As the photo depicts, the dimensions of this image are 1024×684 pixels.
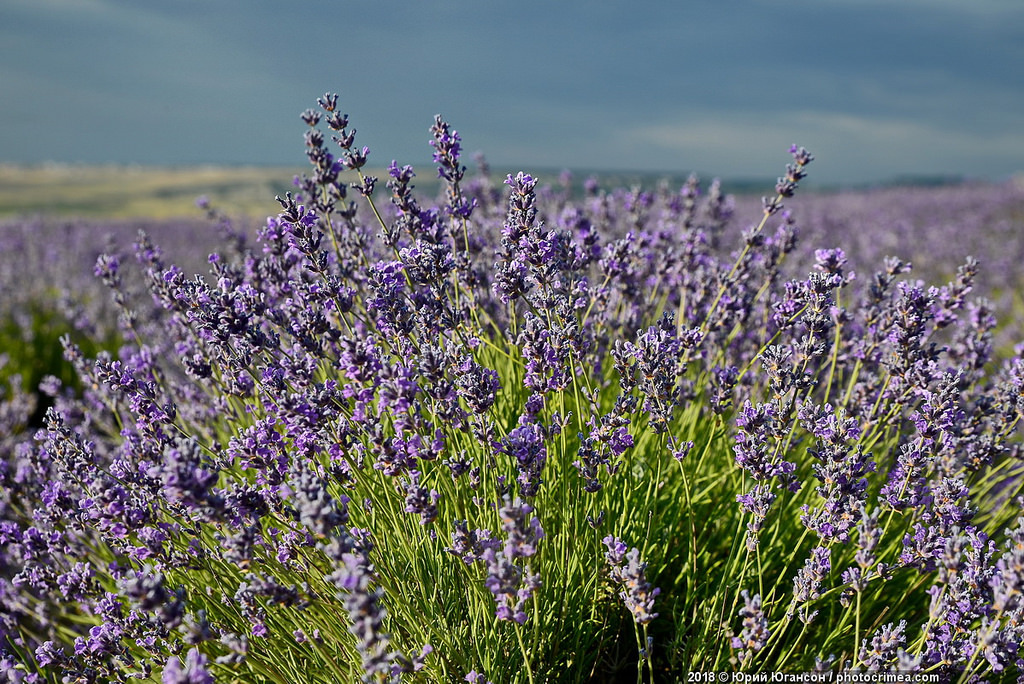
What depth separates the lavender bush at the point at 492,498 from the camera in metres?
1.80

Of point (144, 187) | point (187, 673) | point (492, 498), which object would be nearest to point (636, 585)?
point (492, 498)

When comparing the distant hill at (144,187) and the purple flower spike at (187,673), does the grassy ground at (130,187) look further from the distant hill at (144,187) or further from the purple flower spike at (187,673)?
the purple flower spike at (187,673)

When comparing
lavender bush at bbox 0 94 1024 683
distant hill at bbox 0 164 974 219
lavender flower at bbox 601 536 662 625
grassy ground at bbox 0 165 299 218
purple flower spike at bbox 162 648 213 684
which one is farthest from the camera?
grassy ground at bbox 0 165 299 218

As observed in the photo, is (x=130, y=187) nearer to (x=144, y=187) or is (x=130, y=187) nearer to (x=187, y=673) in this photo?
(x=144, y=187)

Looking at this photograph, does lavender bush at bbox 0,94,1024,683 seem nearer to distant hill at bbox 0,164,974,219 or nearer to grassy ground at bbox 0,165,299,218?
distant hill at bbox 0,164,974,219

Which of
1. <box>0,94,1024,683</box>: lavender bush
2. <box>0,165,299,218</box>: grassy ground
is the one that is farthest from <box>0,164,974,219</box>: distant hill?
<box>0,94,1024,683</box>: lavender bush

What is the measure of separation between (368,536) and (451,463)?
34cm

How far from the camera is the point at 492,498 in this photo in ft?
7.12

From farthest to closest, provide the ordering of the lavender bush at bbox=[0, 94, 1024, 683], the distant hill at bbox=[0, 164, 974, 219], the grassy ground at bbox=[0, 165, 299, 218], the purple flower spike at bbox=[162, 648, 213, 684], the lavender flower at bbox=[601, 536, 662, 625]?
the grassy ground at bbox=[0, 165, 299, 218] → the distant hill at bbox=[0, 164, 974, 219] → the lavender bush at bbox=[0, 94, 1024, 683] → the lavender flower at bbox=[601, 536, 662, 625] → the purple flower spike at bbox=[162, 648, 213, 684]

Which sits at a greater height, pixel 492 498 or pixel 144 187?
pixel 144 187

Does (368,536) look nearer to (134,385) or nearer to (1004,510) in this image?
(134,385)

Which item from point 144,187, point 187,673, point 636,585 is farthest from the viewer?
point 144,187

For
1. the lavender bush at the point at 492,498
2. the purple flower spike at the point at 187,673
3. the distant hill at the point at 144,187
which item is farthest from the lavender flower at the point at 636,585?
the distant hill at the point at 144,187

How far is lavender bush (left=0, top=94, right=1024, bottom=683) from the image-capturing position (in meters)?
1.80
